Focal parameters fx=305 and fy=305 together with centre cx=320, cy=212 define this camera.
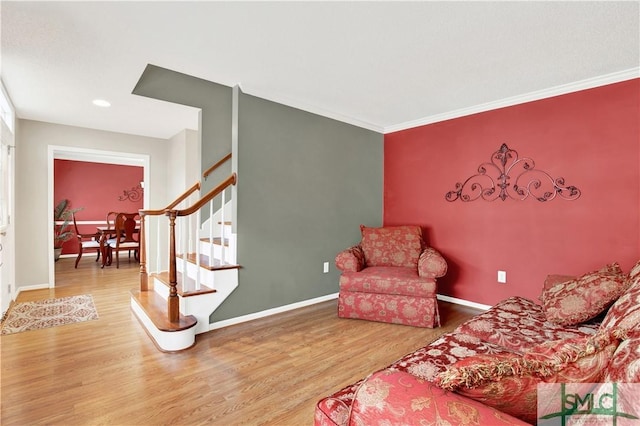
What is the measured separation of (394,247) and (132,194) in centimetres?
711

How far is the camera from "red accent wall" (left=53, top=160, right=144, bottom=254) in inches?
275

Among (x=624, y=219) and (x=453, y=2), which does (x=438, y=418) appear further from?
(x=624, y=219)

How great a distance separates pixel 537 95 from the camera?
3.06m

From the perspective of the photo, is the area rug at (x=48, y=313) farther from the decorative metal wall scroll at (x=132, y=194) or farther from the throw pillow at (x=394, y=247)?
the decorative metal wall scroll at (x=132, y=194)

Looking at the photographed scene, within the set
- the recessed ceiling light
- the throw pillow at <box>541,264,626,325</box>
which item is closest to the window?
the recessed ceiling light

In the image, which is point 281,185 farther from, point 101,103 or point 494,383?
point 494,383

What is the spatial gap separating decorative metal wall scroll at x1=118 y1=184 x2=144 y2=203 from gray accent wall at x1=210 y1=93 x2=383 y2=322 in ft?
20.3

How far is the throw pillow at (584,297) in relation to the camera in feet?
5.74

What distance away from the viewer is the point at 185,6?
1.81 metres

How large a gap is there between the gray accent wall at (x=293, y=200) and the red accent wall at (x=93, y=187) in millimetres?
6198

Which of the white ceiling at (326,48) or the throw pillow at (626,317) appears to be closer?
the throw pillow at (626,317)

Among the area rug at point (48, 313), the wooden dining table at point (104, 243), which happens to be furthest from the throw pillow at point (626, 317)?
the wooden dining table at point (104, 243)

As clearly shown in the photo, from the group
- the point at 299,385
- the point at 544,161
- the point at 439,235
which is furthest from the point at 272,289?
the point at 544,161

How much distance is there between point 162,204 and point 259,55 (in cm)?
371
